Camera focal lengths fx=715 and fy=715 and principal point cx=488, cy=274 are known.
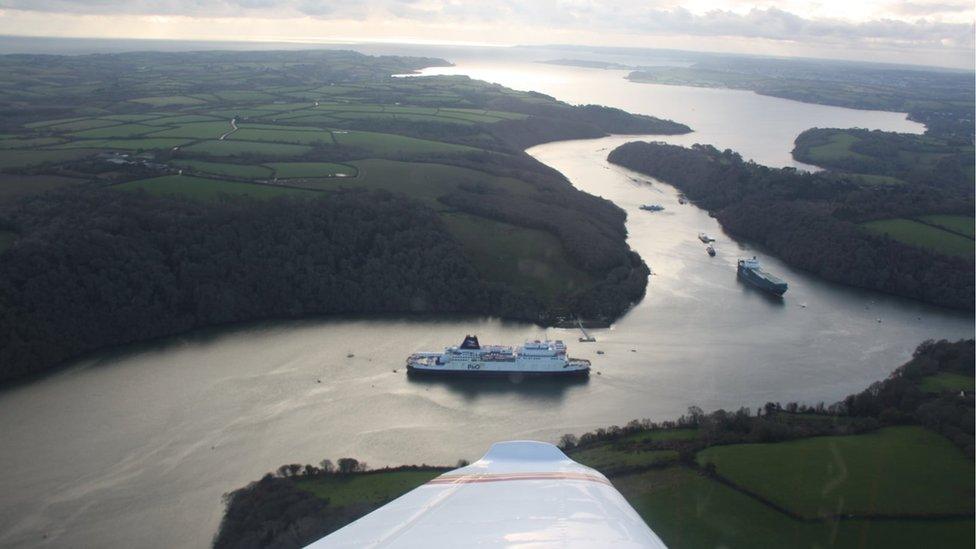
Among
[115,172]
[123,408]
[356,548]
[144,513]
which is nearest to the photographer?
[356,548]

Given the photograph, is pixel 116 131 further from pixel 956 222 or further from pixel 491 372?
pixel 956 222

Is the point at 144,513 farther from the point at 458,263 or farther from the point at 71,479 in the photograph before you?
the point at 458,263

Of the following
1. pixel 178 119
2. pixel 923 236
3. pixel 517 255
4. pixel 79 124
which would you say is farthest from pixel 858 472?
pixel 178 119

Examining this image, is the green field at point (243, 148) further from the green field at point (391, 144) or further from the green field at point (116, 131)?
the green field at point (116, 131)

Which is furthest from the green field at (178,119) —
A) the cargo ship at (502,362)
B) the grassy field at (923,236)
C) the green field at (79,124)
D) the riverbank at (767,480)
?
the grassy field at (923,236)

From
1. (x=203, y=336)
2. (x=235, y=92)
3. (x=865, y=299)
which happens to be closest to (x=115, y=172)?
(x=203, y=336)

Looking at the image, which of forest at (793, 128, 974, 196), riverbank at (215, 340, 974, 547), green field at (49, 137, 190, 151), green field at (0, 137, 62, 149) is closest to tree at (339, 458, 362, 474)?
riverbank at (215, 340, 974, 547)

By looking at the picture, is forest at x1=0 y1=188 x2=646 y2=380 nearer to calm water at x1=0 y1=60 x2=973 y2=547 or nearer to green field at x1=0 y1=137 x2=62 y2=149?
calm water at x1=0 y1=60 x2=973 y2=547
